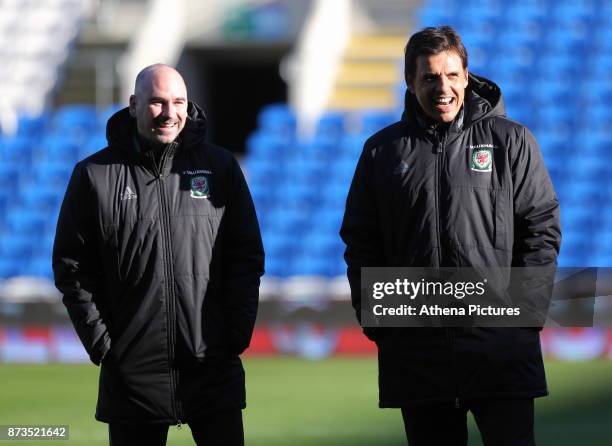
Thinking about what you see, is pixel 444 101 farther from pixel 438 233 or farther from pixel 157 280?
pixel 157 280

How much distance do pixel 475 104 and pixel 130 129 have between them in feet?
3.77

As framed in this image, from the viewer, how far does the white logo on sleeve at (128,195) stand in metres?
4.02

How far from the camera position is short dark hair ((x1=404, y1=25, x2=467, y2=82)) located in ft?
12.3

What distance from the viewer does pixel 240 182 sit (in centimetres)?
416

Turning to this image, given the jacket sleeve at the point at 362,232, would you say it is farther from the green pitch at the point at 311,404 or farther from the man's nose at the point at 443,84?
the green pitch at the point at 311,404

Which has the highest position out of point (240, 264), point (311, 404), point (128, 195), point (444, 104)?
point (444, 104)

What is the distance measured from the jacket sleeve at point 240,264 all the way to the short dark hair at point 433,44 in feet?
2.42

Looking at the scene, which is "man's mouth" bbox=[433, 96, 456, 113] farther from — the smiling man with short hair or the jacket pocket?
the jacket pocket

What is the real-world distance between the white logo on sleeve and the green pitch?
2.68 metres

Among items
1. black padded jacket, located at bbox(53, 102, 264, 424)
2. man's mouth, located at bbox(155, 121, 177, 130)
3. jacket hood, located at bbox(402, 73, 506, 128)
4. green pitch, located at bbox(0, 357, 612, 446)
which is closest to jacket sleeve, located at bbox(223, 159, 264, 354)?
black padded jacket, located at bbox(53, 102, 264, 424)

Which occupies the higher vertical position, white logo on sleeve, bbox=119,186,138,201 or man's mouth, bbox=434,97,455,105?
man's mouth, bbox=434,97,455,105

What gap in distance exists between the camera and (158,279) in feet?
13.0

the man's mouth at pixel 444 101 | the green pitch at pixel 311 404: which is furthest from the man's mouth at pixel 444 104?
the green pitch at pixel 311 404

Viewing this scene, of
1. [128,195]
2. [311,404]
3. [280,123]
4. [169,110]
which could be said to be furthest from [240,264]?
[280,123]
